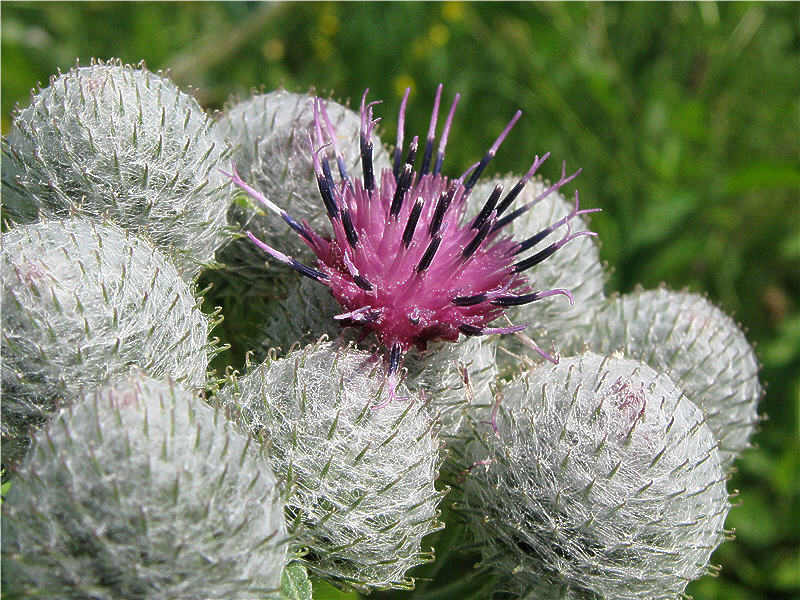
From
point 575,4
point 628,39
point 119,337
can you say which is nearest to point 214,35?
point 575,4

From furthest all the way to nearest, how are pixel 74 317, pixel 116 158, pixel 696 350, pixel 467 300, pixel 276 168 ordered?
pixel 696 350 < pixel 276 168 < pixel 467 300 < pixel 116 158 < pixel 74 317

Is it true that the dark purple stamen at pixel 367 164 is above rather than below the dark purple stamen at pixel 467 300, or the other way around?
above

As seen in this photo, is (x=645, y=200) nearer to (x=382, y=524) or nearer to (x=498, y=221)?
(x=498, y=221)

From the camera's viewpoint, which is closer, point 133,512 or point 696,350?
point 133,512

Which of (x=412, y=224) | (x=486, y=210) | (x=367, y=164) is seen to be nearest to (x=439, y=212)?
(x=412, y=224)

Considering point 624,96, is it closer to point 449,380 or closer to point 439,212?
point 439,212

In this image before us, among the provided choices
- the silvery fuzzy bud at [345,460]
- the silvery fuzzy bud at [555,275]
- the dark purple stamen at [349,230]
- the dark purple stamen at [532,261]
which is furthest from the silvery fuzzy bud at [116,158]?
the silvery fuzzy bud at [555,275]

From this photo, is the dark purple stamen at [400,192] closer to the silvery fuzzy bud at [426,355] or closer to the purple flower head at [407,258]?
the purple flower head at [407,258]
